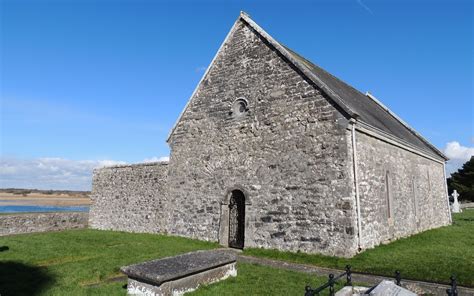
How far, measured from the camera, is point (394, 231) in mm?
12758

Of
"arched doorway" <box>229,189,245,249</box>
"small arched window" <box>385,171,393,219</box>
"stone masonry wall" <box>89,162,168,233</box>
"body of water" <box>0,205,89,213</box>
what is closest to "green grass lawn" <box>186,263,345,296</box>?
"arched doorway" <box>229,189,245,249</box>

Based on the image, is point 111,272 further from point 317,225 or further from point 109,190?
point 109,190

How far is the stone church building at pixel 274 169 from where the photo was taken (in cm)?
1055

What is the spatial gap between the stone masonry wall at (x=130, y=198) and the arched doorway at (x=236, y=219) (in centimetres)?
413

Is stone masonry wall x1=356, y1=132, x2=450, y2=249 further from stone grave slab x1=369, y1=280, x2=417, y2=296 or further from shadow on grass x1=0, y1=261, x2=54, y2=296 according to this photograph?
shadow on grass x1=0, y1=261, x2=54, y2=296

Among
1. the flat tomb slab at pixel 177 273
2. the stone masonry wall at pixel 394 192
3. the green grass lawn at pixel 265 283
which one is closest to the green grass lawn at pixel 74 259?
the flat tomb slab at pixel 177 273

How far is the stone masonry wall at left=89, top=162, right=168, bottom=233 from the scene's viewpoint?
52.5 feet

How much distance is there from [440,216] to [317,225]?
13681mm

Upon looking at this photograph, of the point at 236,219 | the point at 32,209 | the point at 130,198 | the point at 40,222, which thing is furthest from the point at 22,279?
the point at 32,209

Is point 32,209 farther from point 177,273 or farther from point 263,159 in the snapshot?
point 177,273

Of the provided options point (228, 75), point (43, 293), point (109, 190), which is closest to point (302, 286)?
point (43, 293)

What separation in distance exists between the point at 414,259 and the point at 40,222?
747 inches

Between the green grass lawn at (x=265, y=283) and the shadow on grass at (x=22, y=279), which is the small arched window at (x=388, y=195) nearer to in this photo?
the green grass lawn at (x=265, y=283)

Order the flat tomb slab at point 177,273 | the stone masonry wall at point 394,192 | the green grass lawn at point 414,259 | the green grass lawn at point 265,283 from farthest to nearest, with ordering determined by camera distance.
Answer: the stone masonry wall at point 394,192, the green grass lawn at point 414,259, the green grass lawn at point 265,283, the flat tomb slab at point 177,273
